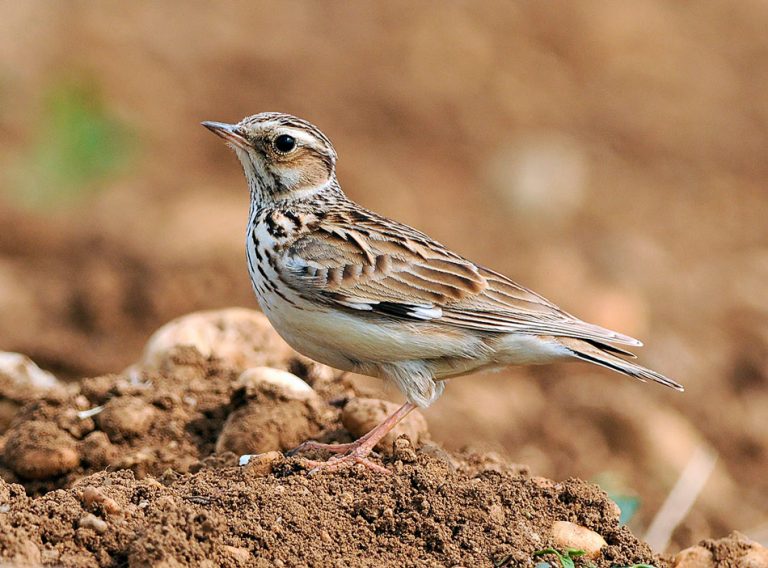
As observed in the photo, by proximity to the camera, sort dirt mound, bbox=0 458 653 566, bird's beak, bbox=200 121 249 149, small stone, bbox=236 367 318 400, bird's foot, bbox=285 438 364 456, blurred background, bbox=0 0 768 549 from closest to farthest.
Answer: dirt mound, bbox=0 458 653 566, bird's foot, bbox=285 438 364 456, small stone, bbox=236 367 318 400, bird's beak, bbox=200 121 249 149, blurred background, bbox=0 0 768 549

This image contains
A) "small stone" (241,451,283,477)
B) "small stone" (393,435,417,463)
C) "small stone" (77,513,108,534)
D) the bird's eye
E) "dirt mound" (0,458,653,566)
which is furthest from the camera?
the bird's eye

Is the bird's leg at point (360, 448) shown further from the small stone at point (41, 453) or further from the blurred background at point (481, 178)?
the blurred background at point (481, 178)

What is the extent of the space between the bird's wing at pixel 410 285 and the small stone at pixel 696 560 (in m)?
1.33

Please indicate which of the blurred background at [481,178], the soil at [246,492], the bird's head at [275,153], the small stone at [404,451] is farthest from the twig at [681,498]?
the bird's head at [275,153]

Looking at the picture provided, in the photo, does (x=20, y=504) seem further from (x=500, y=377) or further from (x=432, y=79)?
(x=432, y=79)

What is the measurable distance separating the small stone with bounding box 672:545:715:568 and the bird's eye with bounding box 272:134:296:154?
10.5 feet

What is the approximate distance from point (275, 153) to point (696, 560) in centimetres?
326

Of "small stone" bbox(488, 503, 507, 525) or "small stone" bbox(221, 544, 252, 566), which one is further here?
"small stone" bbox(488, 503, 507, 525)

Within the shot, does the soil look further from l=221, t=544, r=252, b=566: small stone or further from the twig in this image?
the twig

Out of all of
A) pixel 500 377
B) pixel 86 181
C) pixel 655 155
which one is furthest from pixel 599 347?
pixel 655 155

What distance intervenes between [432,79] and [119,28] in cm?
371

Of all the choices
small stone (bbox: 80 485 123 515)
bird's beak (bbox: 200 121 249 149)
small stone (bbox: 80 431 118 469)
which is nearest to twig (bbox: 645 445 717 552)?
small stone (bbox: 80 431 118 469)

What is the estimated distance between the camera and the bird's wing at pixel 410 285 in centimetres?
627

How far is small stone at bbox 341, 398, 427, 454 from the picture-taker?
621 cm
